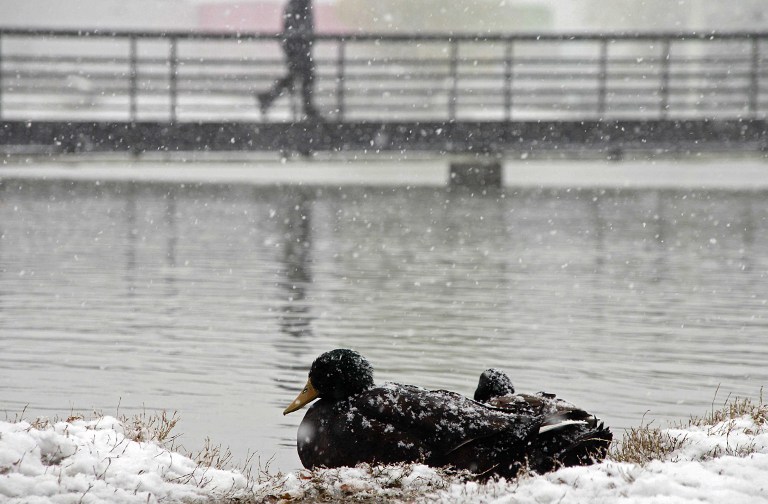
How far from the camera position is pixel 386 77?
862 inches

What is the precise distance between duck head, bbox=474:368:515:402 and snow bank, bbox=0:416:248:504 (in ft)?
3.27

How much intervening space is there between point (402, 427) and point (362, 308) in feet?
14.2

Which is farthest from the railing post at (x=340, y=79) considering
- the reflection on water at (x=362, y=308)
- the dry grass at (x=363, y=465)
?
the dry grass at (x=363, y=465)

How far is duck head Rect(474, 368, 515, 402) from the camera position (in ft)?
16.0

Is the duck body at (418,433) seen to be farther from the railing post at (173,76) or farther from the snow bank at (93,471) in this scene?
the railing post at (173,76)

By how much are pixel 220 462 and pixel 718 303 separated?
5248mm

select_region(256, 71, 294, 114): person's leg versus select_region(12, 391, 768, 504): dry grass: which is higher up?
select_region(256, 71, 294, 114): person's leg

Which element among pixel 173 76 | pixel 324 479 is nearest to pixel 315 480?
pixel 324 479

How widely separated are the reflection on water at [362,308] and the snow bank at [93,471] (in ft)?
1.88

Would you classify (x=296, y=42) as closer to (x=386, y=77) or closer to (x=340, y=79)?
(x=340, y=79)

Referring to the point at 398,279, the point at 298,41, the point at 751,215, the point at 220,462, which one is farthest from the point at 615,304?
the point at 298,41

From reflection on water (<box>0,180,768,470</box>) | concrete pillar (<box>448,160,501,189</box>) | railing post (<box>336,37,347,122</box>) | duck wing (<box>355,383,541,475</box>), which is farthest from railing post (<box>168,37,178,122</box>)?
duck wing (<box>355,383,541,475</box>)

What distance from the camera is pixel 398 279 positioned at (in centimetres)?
1048

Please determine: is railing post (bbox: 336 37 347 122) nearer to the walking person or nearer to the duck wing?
the walking person
